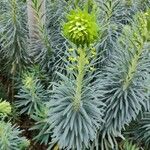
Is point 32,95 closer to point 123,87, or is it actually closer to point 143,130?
point 123,87

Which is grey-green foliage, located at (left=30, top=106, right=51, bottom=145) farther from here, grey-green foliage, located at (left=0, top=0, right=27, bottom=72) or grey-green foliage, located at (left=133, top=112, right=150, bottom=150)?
grey-green foliage, located at (left=133, top=112, right=150, bottom=150)

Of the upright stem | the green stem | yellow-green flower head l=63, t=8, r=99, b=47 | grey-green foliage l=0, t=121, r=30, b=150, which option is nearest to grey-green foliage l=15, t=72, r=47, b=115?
grey-green foliage l=0, t=121, r=30, b=150

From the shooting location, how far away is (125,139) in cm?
333

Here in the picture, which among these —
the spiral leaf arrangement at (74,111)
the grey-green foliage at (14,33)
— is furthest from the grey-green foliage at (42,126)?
the grey-green foliage at (14,33)

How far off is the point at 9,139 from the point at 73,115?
553 mm

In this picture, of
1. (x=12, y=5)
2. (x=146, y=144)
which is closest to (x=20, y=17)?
(x=12, y=5)

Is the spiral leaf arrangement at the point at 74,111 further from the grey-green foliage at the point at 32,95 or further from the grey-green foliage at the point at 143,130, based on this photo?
the grey-green foliage at the point at 143,130

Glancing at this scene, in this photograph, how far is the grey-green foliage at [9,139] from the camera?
281 centimetres

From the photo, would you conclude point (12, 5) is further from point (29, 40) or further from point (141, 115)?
point (141, 115)

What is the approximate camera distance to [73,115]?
2.91 meters

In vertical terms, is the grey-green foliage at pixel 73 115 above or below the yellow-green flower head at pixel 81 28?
below

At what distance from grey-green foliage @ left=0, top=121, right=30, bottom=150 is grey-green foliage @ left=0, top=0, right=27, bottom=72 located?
→ 78cm

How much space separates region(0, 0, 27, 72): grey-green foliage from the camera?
11.0 feet

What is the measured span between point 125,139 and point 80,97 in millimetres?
784
